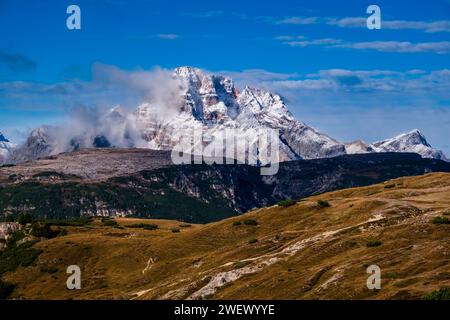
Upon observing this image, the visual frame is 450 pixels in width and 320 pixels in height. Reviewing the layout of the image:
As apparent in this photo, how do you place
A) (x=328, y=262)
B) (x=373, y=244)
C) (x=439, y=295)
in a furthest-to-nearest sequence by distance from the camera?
(x=373, y=244) → (x=328, y=262) → (x=439, y=295)

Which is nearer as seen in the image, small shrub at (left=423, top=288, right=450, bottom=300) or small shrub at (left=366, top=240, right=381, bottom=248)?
small shrub at (left=423, top=288, right=450, bottom=300)

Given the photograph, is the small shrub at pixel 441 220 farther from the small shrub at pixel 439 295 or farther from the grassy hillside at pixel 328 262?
the small shrub at pixel 439 295

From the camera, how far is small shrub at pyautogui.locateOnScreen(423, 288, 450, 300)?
3967 inches

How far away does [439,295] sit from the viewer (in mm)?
101688

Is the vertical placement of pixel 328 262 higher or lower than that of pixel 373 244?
lower

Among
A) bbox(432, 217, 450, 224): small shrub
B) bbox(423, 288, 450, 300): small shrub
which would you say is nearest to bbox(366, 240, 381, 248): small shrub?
bbox(432, 217, 450, 224): small shrub

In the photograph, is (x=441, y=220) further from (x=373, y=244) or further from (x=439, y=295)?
(x=439, y=295)

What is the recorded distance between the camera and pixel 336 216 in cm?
19138

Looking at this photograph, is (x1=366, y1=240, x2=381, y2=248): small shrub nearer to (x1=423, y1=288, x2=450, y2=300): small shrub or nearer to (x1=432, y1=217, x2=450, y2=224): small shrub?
(x1=432, y1=217, x2=450, y2=224): small shrub

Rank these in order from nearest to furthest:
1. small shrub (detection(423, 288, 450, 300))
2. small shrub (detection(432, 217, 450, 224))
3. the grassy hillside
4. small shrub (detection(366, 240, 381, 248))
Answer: small shrub (detection(423, 288, 450, 300)) < the grassy hillside < small shrub (detection(366, 240, 381, 248)) < small shrub (detection(432, 217, 450, 224))

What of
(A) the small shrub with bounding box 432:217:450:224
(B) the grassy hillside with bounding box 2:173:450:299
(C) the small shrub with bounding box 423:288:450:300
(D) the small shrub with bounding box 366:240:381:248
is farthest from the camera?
(A) the small shrub with bounding box 432:217:450:224

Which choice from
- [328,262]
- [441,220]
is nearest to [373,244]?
[328,262]

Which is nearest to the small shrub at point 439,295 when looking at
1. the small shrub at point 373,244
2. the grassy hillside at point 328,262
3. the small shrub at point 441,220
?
the grassy hillside at point 328,262

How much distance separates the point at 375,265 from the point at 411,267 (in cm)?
765
